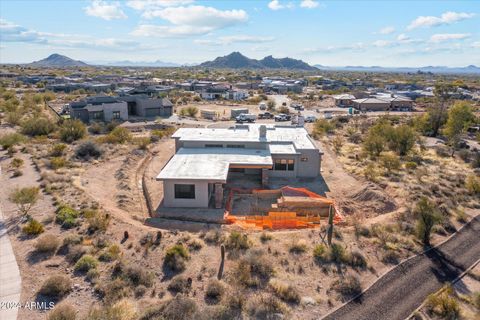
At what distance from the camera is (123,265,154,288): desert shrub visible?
58.0 ft

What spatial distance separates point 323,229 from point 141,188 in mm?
20059

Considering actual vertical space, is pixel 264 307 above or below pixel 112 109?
below

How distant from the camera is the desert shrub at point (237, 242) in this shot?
71.4 feet

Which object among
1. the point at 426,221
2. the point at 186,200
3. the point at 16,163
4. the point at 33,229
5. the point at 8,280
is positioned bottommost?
the point at 186,200

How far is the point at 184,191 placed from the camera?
99.7 feet

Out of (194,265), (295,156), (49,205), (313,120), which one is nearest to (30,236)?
(49,205)

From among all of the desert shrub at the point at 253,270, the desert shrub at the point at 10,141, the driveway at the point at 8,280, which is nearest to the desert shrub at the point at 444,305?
the desert shrub at the point at 253,270

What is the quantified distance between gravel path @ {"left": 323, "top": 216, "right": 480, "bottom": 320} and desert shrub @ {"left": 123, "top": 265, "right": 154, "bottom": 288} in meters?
9.17

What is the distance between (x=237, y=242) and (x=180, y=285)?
548 cm

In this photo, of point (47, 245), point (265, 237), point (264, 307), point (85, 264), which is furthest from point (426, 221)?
point (47, 245)

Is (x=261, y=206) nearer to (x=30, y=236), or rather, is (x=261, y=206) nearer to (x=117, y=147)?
(x=30, y=236)

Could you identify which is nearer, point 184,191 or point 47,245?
point 47,245

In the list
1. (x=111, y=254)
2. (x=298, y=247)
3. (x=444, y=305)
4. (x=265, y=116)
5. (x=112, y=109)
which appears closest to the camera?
(x=444, y=305)

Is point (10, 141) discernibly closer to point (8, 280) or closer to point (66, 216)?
point (66, 216)
